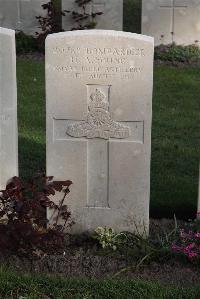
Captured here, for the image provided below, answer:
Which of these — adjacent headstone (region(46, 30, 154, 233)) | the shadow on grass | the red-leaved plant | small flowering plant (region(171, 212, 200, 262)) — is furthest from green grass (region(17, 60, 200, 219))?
the red-leaved plant

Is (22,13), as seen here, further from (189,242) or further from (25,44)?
(189,242)

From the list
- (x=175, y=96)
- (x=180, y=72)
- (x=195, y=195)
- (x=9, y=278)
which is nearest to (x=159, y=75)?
(x=180, y=72)

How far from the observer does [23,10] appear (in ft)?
43.6

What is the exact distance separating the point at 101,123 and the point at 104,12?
8.23m

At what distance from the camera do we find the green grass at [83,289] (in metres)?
4.38

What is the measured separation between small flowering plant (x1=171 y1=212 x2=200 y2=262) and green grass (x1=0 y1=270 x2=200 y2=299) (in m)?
0.38

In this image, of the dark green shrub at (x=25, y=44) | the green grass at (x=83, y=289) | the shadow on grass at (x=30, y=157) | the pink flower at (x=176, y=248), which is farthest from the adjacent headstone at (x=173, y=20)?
the green grass at (x=83, y=289)

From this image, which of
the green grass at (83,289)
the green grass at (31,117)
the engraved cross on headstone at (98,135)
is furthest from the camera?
the green grass at (31,117)

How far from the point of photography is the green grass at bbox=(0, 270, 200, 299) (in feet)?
14.4

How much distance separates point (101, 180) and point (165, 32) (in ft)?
26.6

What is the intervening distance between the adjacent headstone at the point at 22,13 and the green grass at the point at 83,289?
371 inches

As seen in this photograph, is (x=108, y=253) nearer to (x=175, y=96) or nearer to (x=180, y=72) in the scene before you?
(x=175, y=96)

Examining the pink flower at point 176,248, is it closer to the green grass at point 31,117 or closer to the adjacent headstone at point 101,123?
the adjacent headstone at point 101,123

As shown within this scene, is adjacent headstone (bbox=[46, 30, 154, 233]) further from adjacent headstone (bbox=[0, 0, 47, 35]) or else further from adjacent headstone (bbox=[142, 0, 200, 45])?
adjacent headstone (bbox=[0, 0, 47, 35])
